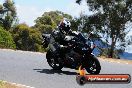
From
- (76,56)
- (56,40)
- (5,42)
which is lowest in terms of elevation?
(5,42)

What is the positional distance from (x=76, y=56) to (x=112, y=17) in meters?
31.7

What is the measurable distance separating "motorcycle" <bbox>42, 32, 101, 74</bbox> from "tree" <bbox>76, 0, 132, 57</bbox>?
29.1m

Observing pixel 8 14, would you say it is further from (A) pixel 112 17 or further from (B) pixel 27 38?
(A) pixel 112 17

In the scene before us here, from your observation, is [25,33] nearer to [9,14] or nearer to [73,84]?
[9,14]

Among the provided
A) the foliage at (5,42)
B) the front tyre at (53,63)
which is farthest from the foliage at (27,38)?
the front tyre at (53,63)

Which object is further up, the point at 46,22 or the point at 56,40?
the point at 46,22

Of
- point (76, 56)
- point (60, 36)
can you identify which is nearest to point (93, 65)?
point (76, 56)

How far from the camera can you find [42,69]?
14.0 m

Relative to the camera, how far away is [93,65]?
509 inches

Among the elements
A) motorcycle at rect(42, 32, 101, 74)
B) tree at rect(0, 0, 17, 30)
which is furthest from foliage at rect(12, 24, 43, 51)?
motorcycle at rect(42, 32, 101, 74)

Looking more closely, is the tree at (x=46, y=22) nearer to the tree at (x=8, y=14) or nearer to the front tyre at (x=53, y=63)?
the tree at (x=8, y=14)

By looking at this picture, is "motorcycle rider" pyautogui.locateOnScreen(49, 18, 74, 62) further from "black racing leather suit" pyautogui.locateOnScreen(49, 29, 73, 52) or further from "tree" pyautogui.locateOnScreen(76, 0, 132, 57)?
"tree" pyautogui.locateOnScreen(76, 0, 132, 57)

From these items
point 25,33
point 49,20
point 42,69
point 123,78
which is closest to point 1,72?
point 42,69

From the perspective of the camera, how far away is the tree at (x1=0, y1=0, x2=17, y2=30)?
64.7 m
